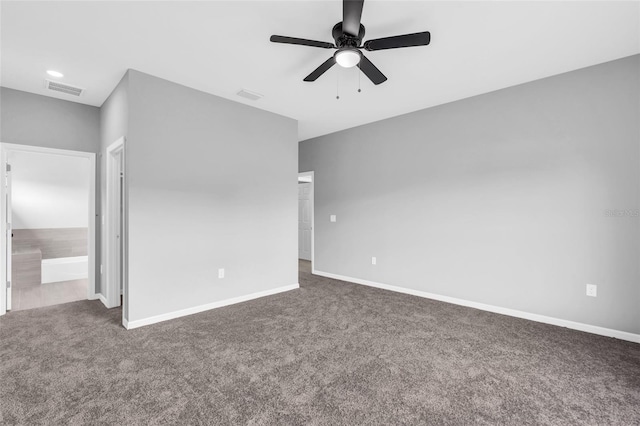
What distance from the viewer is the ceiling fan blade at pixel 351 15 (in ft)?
5.75

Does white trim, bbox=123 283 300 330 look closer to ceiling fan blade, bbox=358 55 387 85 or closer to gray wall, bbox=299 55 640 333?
gray wall, bbox=299 55 640 333

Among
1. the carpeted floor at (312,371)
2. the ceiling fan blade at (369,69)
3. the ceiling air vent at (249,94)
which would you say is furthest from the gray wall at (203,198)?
the ceiling fan blade at (369,69)

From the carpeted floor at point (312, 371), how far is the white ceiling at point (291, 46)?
2.66 meters

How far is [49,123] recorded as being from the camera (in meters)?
3.66

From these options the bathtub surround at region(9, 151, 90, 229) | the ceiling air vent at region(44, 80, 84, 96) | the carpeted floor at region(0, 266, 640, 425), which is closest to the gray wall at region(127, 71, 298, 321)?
the carpeted floor at region(0, 266, 640, 425)

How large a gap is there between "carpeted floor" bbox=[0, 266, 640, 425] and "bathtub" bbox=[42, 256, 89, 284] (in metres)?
1.90

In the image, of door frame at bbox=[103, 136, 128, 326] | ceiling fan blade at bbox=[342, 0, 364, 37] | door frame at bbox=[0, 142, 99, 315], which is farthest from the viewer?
door frame at bbox=[103, 136, 128, 326]

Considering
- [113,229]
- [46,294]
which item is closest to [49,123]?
[113,229]

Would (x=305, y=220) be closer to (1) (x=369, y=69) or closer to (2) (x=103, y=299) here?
(2) (x=103, y=299)

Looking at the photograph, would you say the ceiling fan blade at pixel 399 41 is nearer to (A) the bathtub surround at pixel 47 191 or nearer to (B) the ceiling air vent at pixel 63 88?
(B) the ceiling air vent at pixel 63 88

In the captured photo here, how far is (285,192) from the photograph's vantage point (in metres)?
4.48

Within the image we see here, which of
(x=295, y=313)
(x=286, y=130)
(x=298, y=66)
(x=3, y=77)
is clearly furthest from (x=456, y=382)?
(x=3, y=77)

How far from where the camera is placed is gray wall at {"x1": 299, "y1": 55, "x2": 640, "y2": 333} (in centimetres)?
284

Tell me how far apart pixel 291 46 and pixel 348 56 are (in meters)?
0.72
